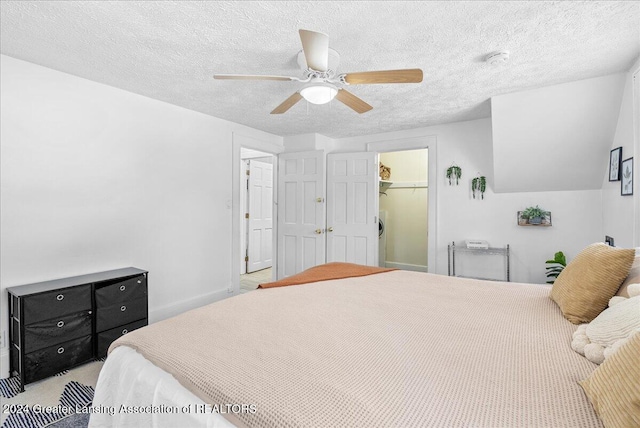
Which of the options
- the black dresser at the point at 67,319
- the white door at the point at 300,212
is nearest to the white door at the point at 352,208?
the white door at the point at 300,212

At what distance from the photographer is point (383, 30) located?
6.11 feet

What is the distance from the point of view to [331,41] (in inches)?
78.0

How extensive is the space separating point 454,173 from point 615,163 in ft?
4.93

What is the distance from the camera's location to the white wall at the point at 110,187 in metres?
2.31

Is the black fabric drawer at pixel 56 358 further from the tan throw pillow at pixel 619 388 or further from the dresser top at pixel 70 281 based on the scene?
the tan throw pillow at pixel 619 388

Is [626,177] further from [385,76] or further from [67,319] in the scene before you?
[67,319]

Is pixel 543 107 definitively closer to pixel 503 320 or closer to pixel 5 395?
pixel 503 320

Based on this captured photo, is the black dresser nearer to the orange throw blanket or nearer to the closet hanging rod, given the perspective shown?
the orange throw blanket

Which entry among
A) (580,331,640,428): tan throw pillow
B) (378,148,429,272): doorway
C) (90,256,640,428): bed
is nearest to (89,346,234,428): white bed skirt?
(90,256,640,428): bed

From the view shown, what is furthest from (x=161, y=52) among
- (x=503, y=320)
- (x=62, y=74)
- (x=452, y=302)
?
(x=503, y=320)

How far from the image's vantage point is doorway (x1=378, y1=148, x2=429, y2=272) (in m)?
5.57

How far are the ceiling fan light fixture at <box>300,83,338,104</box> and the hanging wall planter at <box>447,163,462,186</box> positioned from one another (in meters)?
2.41

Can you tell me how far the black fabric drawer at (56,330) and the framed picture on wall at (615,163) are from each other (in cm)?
451

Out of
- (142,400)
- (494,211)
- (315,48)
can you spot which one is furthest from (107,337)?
(494,211)
